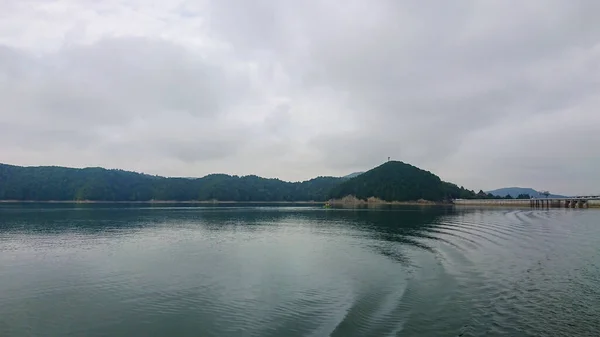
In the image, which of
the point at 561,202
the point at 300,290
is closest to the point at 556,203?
the point at 561,202

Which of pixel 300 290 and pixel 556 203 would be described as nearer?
pixel 300 290

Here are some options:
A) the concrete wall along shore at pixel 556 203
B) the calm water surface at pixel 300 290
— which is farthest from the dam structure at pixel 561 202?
the calm water surface at pixel 300 290

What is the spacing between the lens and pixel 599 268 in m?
24.0

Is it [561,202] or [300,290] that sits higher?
[561,202]

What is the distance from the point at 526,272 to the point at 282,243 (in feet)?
73.0

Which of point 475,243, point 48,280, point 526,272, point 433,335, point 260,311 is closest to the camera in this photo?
point 433,335

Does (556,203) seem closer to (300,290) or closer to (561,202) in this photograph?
(561,202)

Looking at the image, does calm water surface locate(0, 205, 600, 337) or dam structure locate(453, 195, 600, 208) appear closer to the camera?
calm water surface locate(0, 205, 600, 337)

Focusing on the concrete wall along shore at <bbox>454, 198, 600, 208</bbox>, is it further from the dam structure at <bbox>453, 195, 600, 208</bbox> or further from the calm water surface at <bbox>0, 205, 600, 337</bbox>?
the calm water surface at <bbox>0, 205, 600, 337</bbox>

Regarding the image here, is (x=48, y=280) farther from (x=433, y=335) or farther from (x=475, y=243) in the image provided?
(x=475, y=243)

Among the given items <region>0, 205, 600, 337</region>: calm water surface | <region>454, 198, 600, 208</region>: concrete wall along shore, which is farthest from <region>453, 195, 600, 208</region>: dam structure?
<region>0, 205, 600, 337</region>: calm water surface

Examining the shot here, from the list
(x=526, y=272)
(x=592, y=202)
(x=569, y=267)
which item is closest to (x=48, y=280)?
(x=526, y=272)

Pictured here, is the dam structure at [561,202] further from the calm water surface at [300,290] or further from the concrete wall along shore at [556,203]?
the calm water surface at [300,290]

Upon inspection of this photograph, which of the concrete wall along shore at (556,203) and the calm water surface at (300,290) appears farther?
the concrete wall along shore at (556,203)
